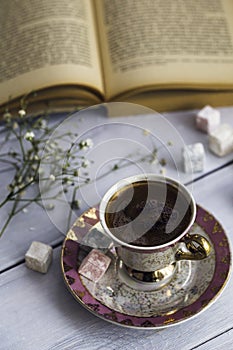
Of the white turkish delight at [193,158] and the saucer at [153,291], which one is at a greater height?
the white turkish delight at [193,158]

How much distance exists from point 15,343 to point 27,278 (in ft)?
0.36

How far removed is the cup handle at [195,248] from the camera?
2.65 feet

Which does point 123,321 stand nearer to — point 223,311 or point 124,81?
point 223,311

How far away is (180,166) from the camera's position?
1.05 meters

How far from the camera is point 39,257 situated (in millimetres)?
908

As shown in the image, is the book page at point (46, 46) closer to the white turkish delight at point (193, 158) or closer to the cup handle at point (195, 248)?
the white turkish delight at point (193, 158)

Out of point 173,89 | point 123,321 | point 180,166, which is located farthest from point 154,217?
point 173,89

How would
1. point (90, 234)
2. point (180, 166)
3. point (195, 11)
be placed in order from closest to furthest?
point (90, 234) < point (180, 166) < point (195, 11)

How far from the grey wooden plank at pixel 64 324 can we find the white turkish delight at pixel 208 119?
0.32m

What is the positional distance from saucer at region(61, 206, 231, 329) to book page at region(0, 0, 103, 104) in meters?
0.32

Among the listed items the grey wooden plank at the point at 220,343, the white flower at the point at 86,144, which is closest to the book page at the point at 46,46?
the white flower at the point at 86,144

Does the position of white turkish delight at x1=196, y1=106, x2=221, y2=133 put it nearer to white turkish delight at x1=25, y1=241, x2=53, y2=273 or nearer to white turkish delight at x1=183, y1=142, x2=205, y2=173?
white turkish delight at x1=183, y1=142, x2=205, y2=173

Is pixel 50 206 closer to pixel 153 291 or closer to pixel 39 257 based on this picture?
pixel 39 257

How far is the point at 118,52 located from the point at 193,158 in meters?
Answer: 0.27
